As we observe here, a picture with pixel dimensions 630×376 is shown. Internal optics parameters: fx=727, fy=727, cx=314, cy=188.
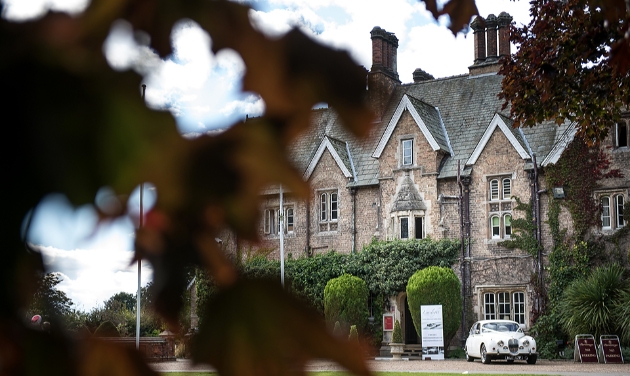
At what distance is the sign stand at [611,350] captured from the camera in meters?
22.2

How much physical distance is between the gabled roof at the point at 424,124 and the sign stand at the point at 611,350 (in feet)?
34.7

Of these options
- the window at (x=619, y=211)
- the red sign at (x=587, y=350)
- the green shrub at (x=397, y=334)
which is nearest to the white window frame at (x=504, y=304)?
the green shrub at (x=397, y=334)

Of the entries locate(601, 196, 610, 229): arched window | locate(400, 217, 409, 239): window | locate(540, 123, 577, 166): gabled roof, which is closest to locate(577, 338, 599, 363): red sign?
locate(601, 196, 610, 229): arched window

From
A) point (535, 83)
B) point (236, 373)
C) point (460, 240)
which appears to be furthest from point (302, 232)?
point (236, 373)

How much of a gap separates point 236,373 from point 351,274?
96.8 feet

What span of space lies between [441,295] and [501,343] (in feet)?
14.2

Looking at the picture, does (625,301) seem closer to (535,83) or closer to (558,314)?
(558,314)

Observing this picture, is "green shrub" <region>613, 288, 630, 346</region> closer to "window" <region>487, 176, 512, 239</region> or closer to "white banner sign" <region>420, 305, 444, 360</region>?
"window" <region>487, 176, 512, 239</region>

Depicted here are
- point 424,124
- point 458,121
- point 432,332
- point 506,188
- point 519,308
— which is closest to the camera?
point 432,332

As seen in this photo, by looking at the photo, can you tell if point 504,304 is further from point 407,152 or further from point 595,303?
point 407,152

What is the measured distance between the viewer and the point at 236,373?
69 cm

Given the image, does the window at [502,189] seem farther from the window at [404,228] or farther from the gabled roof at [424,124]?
the window at [404,228]

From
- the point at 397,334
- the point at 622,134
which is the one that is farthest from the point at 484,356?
the point at 622,134

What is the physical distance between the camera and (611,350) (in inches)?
879
